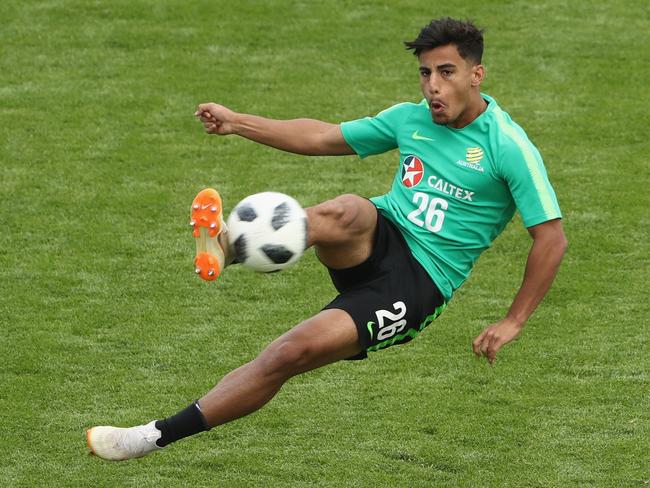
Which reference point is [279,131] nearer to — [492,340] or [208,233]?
[208,233]

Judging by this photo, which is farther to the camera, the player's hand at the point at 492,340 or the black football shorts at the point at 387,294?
the black football shorts at the point at 387,294

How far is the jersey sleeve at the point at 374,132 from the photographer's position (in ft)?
29.0

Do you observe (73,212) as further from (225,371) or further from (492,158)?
(492,158)

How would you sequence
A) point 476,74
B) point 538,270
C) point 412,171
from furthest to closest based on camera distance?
point 412,171
point 476,74
point 538,270

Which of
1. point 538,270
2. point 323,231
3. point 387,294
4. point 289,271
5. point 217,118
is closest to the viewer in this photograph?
point 323,231

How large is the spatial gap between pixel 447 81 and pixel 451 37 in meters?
0.24

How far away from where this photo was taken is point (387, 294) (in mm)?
8227

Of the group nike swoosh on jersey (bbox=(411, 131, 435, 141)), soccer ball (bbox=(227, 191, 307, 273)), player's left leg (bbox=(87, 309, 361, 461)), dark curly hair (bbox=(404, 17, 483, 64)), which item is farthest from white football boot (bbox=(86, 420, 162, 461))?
dark curly hair (bbox=(404, 17, 483, 64))

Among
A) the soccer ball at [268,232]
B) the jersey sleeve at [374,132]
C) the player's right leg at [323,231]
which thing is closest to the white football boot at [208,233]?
the player's right leg at [323,231]

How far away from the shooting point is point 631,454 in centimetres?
922

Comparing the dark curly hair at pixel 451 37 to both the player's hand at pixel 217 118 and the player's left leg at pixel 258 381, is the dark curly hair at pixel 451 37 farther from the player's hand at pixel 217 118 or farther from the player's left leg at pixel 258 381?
the player's left leg at pixel 258 381

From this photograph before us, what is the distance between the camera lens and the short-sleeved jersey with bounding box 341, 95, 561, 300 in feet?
27.4

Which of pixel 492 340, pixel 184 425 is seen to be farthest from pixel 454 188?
pixel 184 425

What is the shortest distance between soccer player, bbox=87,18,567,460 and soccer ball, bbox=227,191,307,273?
0.08 m
